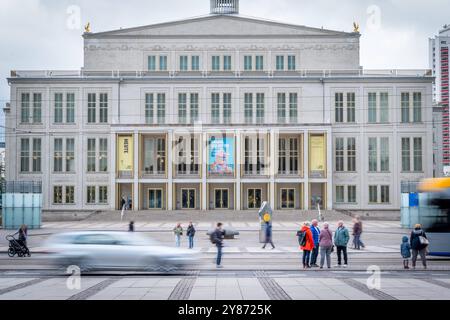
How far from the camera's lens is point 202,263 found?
2512 centimetres

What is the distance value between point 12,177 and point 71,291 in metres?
59.4

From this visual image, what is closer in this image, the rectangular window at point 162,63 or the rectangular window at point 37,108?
the rectangular window at point 37,108

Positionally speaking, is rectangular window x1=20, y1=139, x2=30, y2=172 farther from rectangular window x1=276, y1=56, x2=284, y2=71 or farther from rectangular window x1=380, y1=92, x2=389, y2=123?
rectangular window x1=380, y1=92, x2=389, y2=123

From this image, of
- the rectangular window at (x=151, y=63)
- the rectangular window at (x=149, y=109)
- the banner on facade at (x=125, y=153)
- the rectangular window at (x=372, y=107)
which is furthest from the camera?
the rectangular window at (x=151, y=63)

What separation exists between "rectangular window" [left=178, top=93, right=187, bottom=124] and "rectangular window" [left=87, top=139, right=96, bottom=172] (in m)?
10.3

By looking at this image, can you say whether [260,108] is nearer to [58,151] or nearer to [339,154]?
[339,154]

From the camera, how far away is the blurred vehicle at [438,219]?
27.1 meters

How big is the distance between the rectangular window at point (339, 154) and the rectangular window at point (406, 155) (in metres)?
6.89

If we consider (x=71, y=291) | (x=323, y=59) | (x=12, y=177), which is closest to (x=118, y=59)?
(x=12, y=177)

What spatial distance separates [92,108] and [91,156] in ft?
18.2

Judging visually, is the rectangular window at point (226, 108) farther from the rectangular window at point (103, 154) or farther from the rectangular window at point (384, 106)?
the rectangular window at point (384, 106)

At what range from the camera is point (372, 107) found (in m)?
72.2

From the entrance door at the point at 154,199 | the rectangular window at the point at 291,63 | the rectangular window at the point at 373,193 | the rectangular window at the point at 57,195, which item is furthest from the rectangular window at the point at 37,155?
the rectangular window at the point at 373,193
